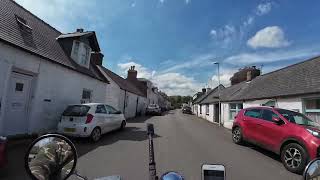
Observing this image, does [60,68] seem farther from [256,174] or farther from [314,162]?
[314,162]

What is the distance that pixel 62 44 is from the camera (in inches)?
523

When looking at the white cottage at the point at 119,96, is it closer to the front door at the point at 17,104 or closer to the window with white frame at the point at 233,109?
the window with white frame at the point at 233,109

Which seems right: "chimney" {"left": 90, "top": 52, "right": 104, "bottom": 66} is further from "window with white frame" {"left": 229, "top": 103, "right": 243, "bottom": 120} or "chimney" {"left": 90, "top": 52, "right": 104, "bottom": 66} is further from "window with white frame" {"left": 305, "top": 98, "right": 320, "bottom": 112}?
"window with white frame" {"left": 305, "top": 98, "right": 320, "bottom": 112}

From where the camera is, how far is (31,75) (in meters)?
8.93

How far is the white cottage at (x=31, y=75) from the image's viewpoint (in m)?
7.80

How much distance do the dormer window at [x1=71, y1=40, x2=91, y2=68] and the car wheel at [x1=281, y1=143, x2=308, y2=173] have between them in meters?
12.2

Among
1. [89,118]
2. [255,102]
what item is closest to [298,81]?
[255,102]

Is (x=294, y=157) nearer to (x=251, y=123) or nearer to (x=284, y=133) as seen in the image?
(x=284, y=133)

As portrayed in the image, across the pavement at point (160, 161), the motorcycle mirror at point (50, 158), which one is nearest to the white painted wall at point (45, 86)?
the pavement at point (160, 161)

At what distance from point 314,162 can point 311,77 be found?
12084 millimetres

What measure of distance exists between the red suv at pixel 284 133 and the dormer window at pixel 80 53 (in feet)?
34.0

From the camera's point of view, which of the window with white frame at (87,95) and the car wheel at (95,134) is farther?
the window with white frame at (87,95)

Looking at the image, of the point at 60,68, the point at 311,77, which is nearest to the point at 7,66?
the point at 60,68

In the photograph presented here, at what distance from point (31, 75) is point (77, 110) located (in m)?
2.35
